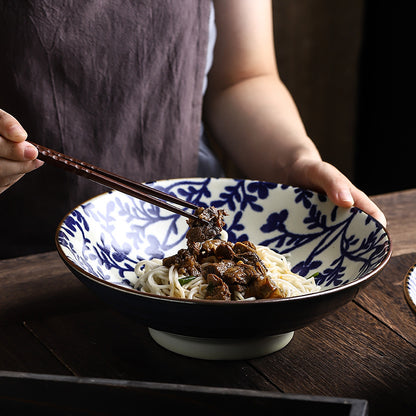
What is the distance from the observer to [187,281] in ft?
3.91

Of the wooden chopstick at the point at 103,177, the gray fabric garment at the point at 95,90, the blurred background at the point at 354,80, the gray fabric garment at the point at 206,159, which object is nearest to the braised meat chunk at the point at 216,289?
the wooden chopstick at the point at 103,177

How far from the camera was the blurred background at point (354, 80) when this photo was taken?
3.48 metres

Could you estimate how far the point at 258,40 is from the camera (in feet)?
6.39

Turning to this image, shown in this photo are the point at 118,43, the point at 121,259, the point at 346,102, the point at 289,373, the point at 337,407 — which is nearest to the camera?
the point at 337,407

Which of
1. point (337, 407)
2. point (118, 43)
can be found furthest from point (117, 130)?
point (337, 407)

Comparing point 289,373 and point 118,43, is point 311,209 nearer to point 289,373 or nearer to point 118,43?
point 289,373

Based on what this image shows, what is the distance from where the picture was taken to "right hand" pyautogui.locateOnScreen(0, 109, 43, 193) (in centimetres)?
110

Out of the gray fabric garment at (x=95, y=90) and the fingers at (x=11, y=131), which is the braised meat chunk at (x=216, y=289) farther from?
the gray fabric garment at (x=95, y=90)

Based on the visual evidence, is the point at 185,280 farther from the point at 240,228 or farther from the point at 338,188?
the point at 338,188

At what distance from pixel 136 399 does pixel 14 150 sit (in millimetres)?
563

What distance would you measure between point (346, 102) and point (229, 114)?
205cm

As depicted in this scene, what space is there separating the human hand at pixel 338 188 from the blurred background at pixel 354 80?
2.21 meters

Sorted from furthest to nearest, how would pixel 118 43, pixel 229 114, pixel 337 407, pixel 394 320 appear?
pixel 229 114
pixel 118 43
pixel 394 320
pixel 337 407

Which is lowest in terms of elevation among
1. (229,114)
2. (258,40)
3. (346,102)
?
(346,102)
